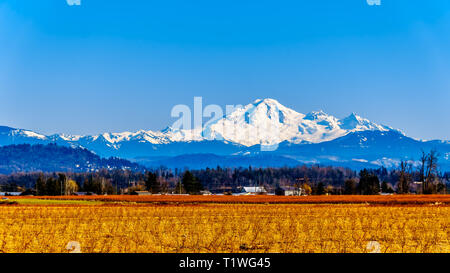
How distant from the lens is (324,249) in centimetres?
2555

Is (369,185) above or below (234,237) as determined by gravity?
above

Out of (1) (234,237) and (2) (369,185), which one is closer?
(1) (234,237)

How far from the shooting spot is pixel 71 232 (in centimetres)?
3425

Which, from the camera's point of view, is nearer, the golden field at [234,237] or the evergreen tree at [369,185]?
the golden field at [234,237]

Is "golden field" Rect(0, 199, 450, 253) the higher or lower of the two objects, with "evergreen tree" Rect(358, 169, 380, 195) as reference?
lower

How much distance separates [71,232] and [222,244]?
10998 millimetres

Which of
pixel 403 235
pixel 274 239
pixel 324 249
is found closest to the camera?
pixel 324 249

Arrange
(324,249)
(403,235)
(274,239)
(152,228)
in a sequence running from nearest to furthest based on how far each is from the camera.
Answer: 1. (324,249)
2. (274,239)
3. (403,235)
4. (152,228)

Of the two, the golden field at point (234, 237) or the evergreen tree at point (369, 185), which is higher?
the evergreen tree at point (369, 185)

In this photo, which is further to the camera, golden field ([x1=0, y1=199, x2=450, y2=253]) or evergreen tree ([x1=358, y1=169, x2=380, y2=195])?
evergreen tree ([x1=358, y1=169, x2=380, y2=195])
